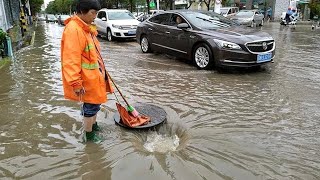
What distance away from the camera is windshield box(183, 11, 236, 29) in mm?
8179

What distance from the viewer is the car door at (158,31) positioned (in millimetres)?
9225

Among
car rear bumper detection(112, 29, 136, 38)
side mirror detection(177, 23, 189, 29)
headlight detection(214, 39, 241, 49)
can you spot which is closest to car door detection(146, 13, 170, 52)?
side mirror detection(177, 23, 189, 29)

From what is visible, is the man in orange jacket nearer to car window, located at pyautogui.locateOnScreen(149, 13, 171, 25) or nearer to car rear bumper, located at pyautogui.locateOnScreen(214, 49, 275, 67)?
car rear bumper, located at pyautogui.locateOnScreen(214, 49, 275, 67)

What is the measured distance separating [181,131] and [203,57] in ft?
12.8

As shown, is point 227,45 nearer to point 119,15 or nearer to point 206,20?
point 206,20

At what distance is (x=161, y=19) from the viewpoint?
9602 millimetres

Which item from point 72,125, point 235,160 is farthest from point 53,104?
point 235,160

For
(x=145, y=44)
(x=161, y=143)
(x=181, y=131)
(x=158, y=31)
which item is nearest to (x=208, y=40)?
(x=158, y=31)

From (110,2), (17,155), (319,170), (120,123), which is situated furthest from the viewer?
(110,2)

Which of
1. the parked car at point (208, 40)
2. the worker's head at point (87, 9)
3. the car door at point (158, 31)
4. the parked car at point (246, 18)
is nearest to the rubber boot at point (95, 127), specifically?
the worker's head at point (87, 9)

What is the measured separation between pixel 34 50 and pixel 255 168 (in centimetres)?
1040

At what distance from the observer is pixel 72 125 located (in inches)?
174

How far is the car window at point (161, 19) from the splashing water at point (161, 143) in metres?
5.73

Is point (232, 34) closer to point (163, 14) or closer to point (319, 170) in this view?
point (163, 14)
